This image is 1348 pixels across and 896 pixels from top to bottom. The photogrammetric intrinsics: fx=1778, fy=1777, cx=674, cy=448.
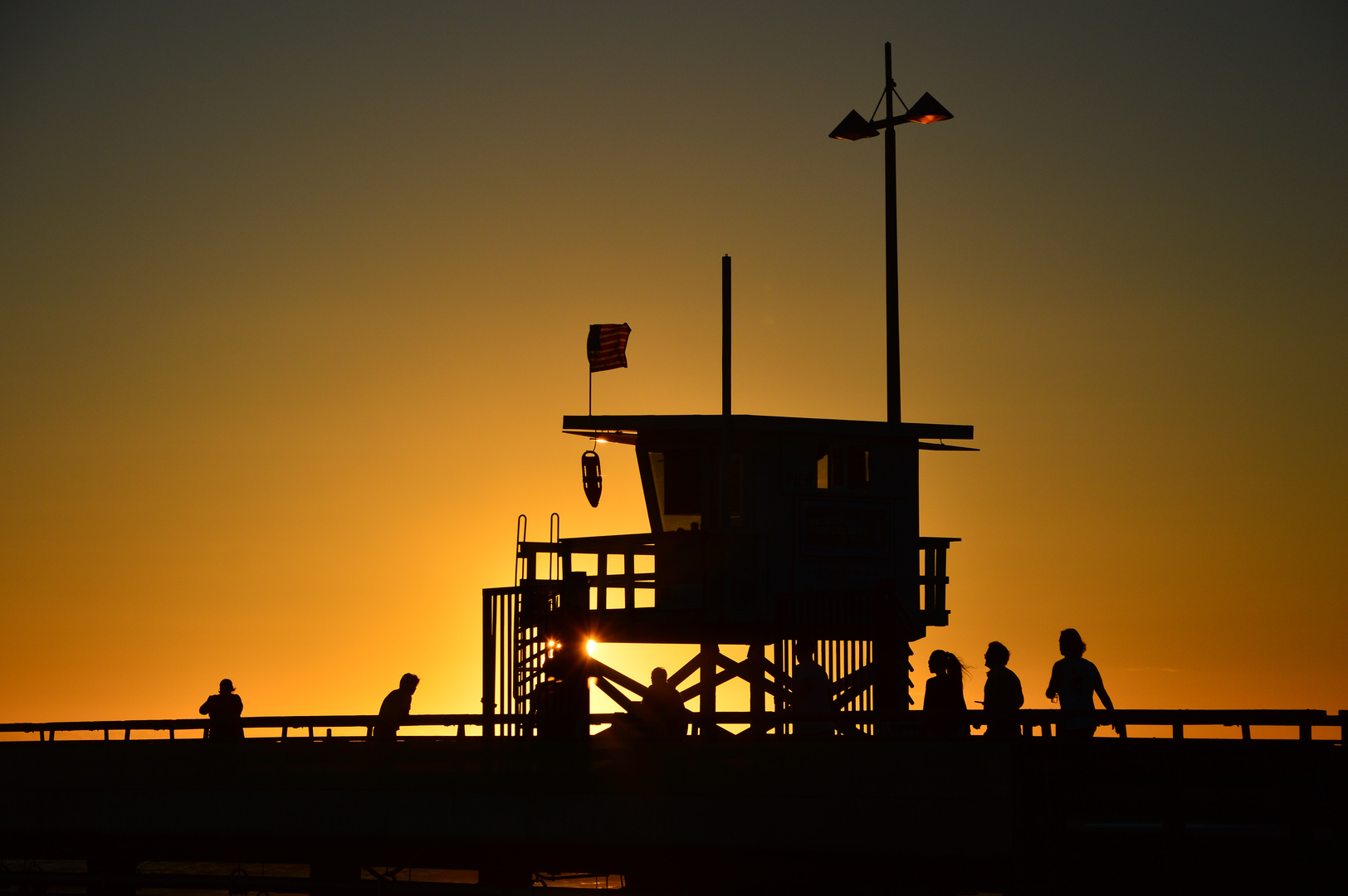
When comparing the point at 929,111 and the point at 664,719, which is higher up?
the point at 929,111

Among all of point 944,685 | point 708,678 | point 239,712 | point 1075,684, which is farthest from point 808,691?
point 708,678

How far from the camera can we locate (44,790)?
73.2 ft

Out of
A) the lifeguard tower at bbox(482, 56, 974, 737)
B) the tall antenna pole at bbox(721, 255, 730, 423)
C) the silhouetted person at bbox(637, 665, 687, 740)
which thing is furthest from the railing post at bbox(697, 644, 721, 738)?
the silhouetted person at bbox(637, 665, 687, 740)

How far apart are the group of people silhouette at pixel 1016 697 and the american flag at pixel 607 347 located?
1245 centimetres

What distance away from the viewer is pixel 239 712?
24.3 metres

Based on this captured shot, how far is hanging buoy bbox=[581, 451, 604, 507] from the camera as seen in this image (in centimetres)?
3031

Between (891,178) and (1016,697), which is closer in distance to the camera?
(1016,697)

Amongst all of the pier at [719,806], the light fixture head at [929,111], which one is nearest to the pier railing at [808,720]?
the pier at [719,806]

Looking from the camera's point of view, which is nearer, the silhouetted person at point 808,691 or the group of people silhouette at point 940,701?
the group of people silhouette at point 940,701

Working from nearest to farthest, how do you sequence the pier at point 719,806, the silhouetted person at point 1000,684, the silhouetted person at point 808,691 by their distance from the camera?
1. the pier at point 719,806
2. the silhouetted person at point 1000,684
3. the silhouetted person at point 808,691

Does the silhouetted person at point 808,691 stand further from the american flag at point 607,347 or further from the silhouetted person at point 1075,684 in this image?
the american flag at point 607,347

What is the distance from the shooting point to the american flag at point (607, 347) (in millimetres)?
31188

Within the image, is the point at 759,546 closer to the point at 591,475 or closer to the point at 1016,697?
the point at 591,475

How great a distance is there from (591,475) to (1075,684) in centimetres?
1373
